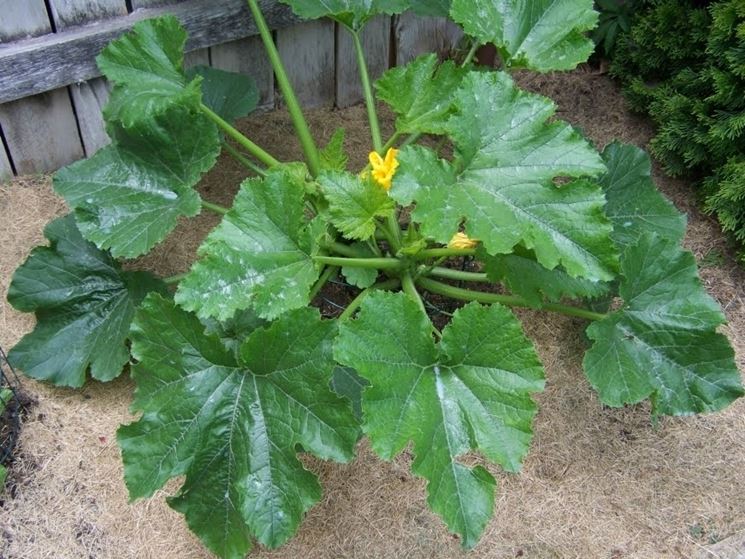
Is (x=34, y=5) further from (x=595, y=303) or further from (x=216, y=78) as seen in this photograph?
(x=595, y=303)

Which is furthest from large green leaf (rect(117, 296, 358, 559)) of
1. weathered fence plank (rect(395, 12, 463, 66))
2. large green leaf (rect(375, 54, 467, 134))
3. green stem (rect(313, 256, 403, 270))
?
weathered fence plank (rect(395, 12, 463, 66))

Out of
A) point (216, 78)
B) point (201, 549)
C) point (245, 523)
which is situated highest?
point (216, 78)

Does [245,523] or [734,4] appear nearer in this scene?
[245,523]

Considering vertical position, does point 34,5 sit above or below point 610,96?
above

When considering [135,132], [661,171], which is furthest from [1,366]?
[661,171]

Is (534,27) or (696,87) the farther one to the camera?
(696,87)

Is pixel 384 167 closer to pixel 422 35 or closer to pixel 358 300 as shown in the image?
pixel 358 300

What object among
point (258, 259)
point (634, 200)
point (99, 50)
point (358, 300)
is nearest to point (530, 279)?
point (358, 300)
